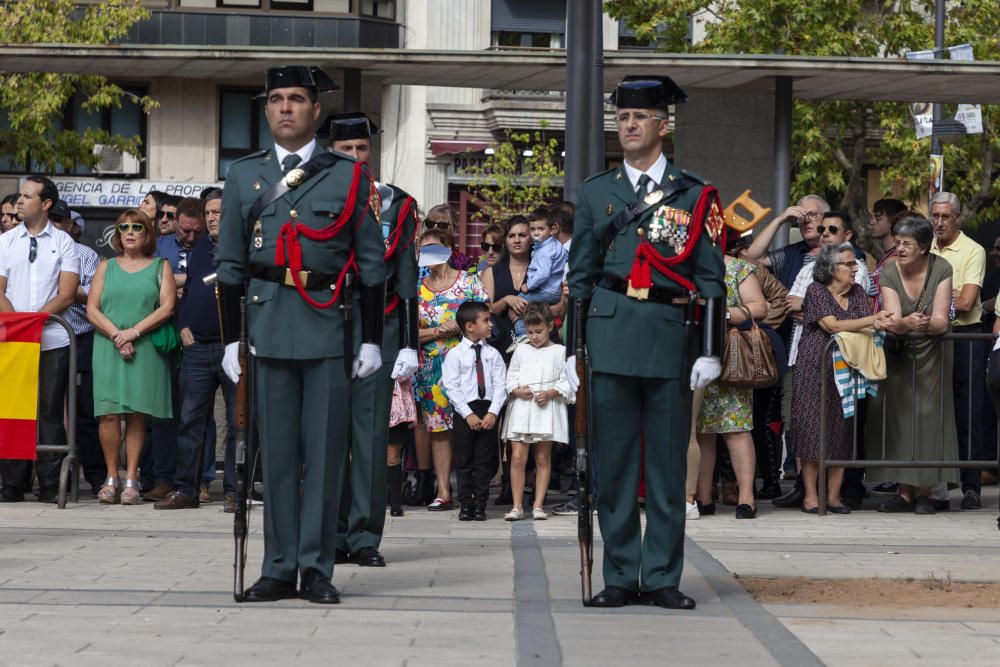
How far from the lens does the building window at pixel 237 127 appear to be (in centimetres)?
3962

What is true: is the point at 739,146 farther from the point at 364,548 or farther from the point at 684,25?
the point at 684,25

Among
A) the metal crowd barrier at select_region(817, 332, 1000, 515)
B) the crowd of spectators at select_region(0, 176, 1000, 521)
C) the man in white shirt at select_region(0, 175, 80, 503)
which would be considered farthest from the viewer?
the man in white shirt at select_region(0, 175, 80, 503)

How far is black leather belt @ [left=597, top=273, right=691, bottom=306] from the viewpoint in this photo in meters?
7.73

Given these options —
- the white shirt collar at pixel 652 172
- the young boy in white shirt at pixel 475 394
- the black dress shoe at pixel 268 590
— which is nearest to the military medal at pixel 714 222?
the white shirt collar at pixel 652 172

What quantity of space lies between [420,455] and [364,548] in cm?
335

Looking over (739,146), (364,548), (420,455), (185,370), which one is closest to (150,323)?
(185,370)

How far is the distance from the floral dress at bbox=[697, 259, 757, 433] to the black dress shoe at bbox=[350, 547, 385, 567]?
11.2 ft

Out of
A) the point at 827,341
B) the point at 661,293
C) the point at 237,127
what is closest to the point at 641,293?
the point at 661,293

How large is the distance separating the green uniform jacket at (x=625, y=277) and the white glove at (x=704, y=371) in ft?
0.30

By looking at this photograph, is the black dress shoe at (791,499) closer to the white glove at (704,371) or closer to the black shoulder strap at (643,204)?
the white glove at (704,371)

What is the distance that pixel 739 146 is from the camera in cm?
1445

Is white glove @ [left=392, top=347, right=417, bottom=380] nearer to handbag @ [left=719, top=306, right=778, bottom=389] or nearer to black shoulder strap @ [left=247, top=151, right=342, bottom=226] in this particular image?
black shoulder strap @ [left=247, top=151, right=342, bottom=226]

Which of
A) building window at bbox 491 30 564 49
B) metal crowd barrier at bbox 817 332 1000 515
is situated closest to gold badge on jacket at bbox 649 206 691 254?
metal crowd barrier at bbox 817 332 1000 515

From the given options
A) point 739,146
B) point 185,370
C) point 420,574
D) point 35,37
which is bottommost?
point 420,574
